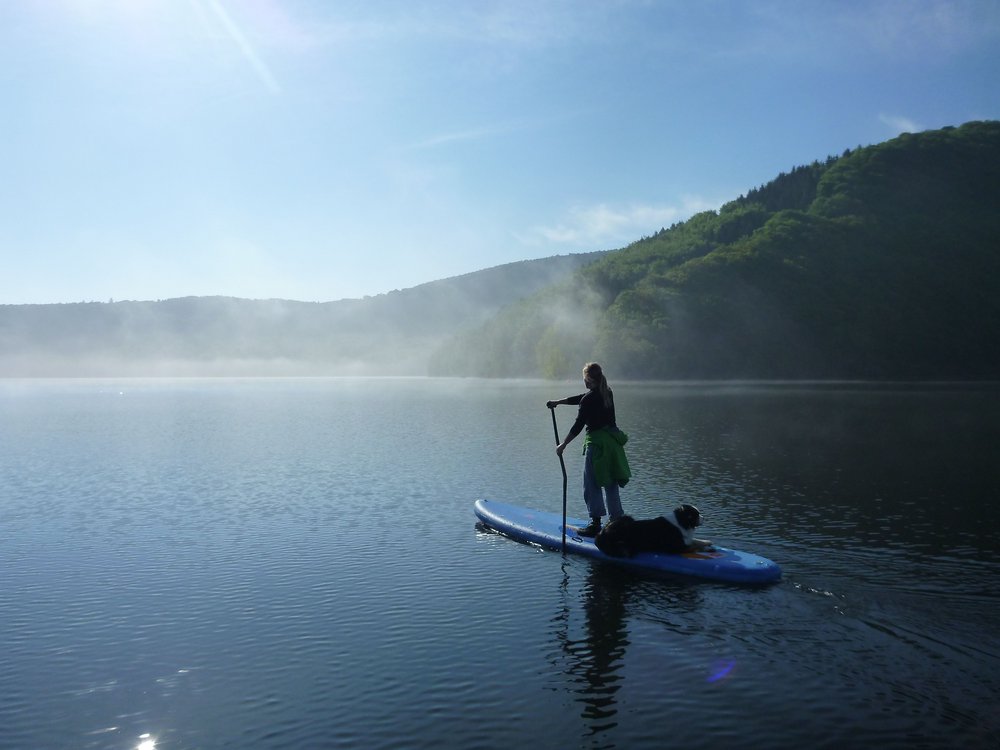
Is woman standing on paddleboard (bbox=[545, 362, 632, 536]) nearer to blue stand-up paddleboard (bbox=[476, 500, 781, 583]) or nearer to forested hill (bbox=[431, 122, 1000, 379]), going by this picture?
blue stand-up paddleboard (bbox=[476, 500, 781, 583])

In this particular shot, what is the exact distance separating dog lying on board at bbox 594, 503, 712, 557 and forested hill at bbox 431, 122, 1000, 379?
121m

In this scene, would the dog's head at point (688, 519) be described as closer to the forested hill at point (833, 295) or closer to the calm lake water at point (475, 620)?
the calm lake water at point (475, 620)

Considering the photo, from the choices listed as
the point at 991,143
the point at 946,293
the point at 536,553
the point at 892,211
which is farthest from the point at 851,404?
the point at 991,143

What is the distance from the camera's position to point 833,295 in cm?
14400

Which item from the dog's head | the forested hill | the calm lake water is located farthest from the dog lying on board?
the forested hill

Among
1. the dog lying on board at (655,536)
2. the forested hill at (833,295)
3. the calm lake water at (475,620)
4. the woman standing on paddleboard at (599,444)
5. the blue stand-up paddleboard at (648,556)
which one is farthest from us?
the forested hill at (833,295)

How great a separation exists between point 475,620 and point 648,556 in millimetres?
3788

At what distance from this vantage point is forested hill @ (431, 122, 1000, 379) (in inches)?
5221

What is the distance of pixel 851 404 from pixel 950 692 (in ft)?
199

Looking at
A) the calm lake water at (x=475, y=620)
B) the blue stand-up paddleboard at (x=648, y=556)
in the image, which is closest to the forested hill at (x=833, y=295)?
the calm lake water at (x=475, y=620)

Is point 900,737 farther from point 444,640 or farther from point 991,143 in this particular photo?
point 991,143

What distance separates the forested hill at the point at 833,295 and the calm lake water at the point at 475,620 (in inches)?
4506

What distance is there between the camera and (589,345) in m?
145

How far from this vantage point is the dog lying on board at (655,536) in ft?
42.6
